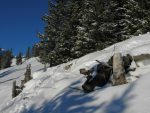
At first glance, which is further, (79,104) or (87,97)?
(87,97)

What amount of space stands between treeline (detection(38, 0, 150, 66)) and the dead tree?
49.0 ft

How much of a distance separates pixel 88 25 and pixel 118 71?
18953 millimetres

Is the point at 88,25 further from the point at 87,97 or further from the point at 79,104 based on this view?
the point at 79,104

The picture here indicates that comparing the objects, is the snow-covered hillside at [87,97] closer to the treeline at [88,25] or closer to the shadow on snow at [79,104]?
the shadow on snow at [79,104]

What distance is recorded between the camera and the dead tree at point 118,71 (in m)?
11.7

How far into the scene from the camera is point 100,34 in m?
30.1

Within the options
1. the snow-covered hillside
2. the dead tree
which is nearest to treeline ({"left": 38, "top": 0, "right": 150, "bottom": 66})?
the snow-covered hillside

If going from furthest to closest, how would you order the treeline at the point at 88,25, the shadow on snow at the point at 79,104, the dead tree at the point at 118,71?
the treeline at the point at 88,25 → the dead tree at the point at 118,71 → the shadow on snow at the point at 79,104

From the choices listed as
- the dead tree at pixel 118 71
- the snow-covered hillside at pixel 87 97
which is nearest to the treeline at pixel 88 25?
the snow-covered hillside at pixel 87 97

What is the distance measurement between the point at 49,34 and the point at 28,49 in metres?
126

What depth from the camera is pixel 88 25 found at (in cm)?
3058

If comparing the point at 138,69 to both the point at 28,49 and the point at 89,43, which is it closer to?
the point at 89,43

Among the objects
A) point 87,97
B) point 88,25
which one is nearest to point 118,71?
point 87,97

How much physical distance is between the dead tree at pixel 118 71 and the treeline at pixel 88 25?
49.0 feet
